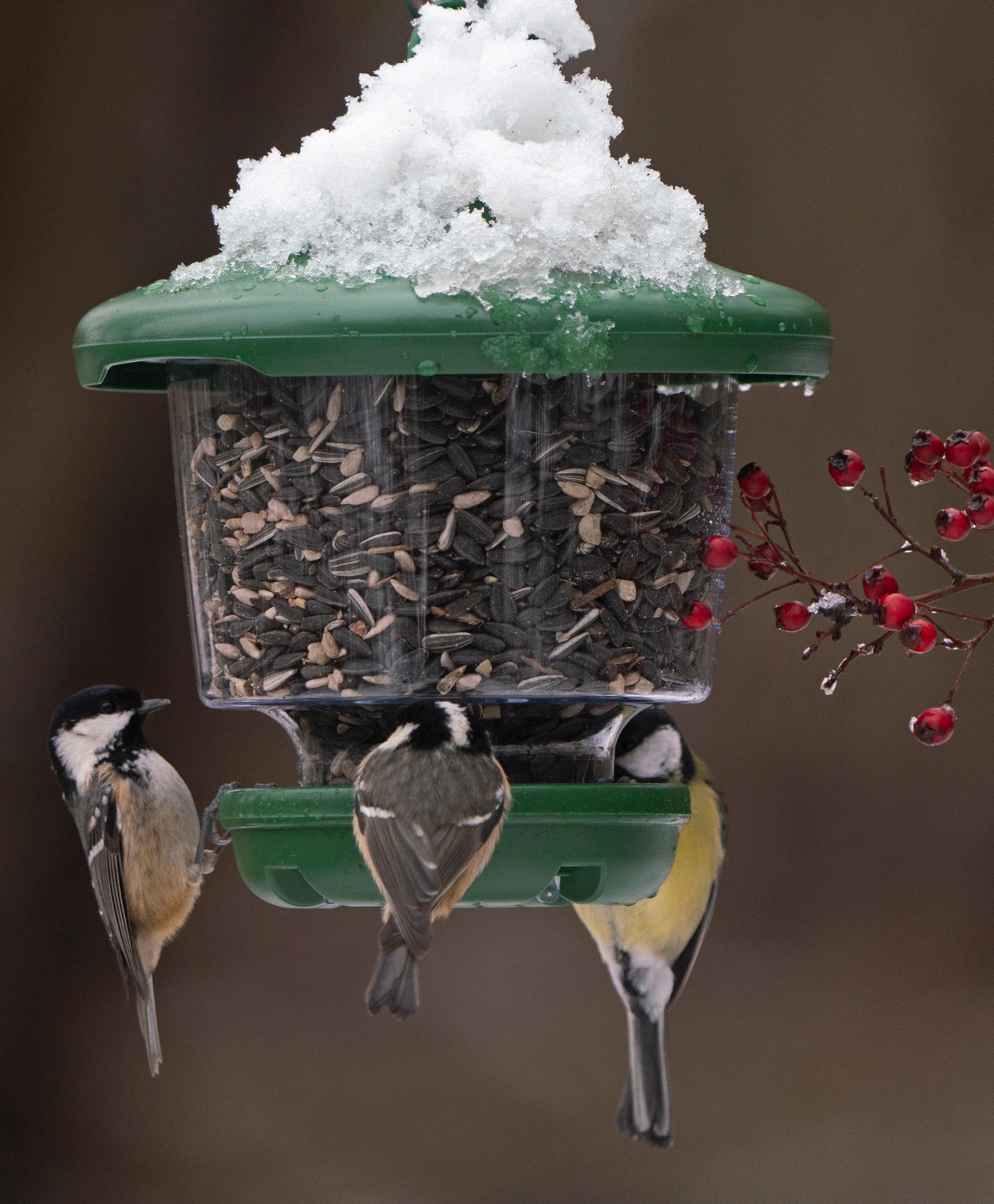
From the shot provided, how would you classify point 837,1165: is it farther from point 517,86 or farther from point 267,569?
point 517,86

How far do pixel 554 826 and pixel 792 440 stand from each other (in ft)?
9.87

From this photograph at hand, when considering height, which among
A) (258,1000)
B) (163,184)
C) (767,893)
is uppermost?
(163,184)

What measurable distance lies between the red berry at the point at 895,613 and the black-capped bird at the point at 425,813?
0.53 m

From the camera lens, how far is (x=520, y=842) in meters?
1.91

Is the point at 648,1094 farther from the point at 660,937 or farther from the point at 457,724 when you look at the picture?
the point at 457,724

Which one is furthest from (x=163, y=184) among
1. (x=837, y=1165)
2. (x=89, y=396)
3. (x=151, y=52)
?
(x=837, y=1165)

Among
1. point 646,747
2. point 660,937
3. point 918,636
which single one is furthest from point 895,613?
point 660,937

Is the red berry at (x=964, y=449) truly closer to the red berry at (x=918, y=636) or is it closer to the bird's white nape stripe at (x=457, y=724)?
the red berry at (x=918, y=636)

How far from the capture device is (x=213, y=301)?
1795mm

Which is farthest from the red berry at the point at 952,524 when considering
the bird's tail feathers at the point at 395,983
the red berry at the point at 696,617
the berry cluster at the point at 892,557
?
the bird's tail feathers at the point at 395,983

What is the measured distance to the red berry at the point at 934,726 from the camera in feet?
5.78

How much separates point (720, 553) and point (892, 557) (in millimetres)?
261

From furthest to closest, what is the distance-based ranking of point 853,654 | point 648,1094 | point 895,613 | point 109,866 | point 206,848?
point 206,848, point 109,866, point 648,1094, point 895,613, point 853,654

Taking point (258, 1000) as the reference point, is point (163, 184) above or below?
above
